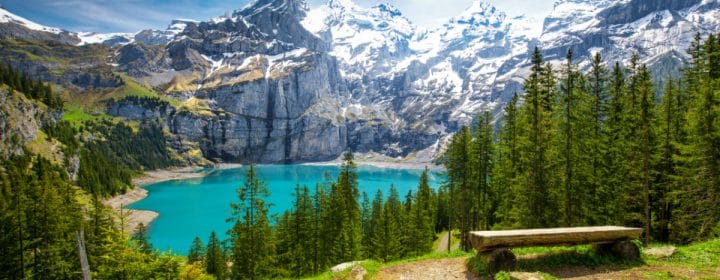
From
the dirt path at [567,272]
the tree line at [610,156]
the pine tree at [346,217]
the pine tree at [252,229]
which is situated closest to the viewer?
the dirt path at [567,272]

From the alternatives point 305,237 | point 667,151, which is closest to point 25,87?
point 305,237

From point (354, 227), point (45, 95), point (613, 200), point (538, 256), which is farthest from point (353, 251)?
point (45, 95)

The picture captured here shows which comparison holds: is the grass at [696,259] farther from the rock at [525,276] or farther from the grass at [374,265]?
the grass at [374,265]

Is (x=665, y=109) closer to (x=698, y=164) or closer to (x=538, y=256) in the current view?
(x=698, y=164)

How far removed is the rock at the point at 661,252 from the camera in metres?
14.8

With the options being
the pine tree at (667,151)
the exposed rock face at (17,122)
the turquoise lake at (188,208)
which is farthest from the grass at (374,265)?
the exposed rock face at (17,122)

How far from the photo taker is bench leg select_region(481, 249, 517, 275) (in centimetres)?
1330

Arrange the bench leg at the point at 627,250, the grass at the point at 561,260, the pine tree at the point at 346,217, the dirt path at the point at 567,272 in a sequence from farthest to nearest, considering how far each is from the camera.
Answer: the pine tree at the point at 346,217 → the bench leg at the point at 627,250 → the grass at the point at 561,260 → the dirt path at the point at 567,272

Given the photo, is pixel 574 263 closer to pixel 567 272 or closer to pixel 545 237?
pixel 567 272

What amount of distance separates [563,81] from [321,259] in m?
29.2

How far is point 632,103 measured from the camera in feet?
88.9

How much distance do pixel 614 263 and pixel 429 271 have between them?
690 cm

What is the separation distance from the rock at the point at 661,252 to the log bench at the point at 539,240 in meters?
0.99

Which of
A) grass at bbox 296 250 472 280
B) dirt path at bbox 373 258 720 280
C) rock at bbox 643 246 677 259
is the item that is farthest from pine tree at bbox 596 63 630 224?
grass at bbox 296 250 472 280
